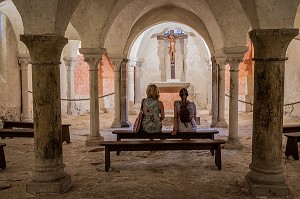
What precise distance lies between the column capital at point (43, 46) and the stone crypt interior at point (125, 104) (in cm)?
1

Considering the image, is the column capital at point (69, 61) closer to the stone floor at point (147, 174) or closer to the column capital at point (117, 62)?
the column capital at point (117, 62)

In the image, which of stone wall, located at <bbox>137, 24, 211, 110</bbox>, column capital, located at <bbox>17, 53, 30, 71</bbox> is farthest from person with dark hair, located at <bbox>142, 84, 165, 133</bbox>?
stone wall, located at <bbox>137, 24, 211, 110</bbox>

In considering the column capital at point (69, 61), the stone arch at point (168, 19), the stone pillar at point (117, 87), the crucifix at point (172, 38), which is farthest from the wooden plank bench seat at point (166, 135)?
the crucifix at point (172, 38)

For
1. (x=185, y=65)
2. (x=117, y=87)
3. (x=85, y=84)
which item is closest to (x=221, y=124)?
(x=117, y=87)

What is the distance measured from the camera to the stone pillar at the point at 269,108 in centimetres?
427

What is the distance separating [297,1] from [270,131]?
5.55ft

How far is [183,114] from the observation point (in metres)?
6.48

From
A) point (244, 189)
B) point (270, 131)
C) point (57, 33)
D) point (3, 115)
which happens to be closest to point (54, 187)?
point (57, 33)

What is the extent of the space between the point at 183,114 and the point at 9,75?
7.51 metres

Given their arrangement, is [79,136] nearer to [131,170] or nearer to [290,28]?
[131,170]

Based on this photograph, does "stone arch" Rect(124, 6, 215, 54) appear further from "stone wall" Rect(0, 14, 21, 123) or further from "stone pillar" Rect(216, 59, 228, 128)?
"stone wall" Rect(0, 14, 21, 123)

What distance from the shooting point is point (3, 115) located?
11.3 m

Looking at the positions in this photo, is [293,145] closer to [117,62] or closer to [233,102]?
[233,102]

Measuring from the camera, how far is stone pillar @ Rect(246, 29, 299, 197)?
427 cm
